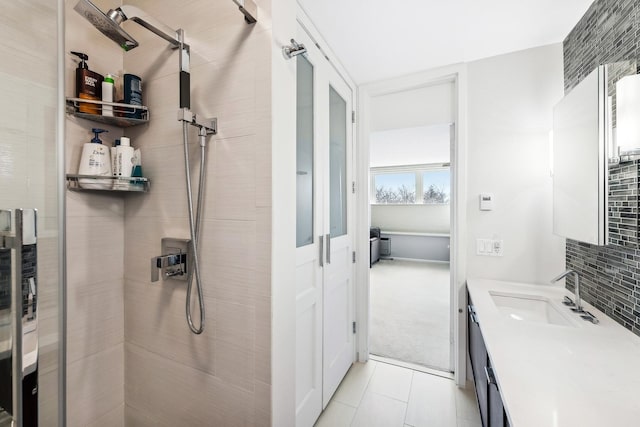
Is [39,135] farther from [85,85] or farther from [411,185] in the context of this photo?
[411,185]

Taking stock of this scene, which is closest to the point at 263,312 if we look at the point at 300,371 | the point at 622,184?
the point at 300,371

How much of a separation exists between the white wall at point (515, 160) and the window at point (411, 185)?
4.53 metres

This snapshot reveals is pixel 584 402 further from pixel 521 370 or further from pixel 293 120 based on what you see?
pixel 293 120

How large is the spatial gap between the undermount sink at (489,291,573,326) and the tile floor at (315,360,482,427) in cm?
73

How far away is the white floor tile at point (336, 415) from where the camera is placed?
5.28 feet

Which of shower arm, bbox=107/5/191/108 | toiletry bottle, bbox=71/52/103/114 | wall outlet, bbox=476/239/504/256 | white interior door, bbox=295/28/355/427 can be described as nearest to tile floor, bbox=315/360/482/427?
white interior door, bbox=295/28/355/427

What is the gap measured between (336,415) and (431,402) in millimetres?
672

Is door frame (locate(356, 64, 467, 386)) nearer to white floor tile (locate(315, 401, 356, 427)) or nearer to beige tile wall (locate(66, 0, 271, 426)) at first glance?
white floor tile (locate(315, 401, 356, 427))

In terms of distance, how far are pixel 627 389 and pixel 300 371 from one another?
124 cm

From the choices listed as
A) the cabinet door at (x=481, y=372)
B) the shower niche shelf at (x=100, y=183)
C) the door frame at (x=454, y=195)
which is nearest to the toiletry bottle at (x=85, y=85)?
the shower niche shelf at (x=100, y=183)

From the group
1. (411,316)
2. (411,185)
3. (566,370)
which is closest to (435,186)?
(411,185)

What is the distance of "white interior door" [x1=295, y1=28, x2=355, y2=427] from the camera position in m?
1.43

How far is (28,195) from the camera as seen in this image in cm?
68

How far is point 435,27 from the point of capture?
1519 millimetres
